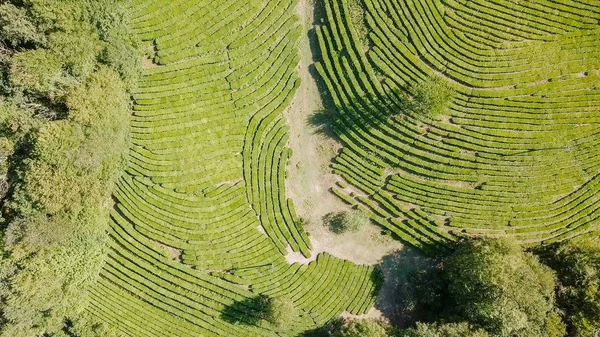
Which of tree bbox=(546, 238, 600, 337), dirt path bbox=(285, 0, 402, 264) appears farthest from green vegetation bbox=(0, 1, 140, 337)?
tree bbox=(546, 238, 600, 337)

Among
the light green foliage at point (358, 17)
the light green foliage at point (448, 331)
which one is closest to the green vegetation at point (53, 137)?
the light green foliage at point (358, 17)

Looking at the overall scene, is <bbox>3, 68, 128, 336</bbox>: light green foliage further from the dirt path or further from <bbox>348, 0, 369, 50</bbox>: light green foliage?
<bbox>348, 0, 369, 50</bbox>: light green foliage

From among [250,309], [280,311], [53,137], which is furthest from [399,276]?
[53,137]

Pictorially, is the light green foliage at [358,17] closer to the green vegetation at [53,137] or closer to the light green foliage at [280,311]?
the green vegetation at [53,137]

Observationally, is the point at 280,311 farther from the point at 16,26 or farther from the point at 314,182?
the point at 16,26

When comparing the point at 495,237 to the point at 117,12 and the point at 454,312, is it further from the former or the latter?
the point at 117,12

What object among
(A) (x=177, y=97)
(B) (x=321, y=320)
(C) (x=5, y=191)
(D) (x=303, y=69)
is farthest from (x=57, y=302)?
(D) (x=303, y=69)

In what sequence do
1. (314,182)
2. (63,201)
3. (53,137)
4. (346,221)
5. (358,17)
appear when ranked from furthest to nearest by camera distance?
(314,182)
(358,17)
(346,221)
(63,201)
(53,137)
